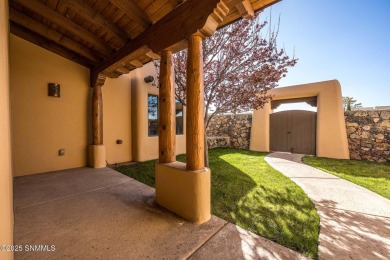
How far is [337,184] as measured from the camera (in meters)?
3.95

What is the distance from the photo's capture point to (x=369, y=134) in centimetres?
655

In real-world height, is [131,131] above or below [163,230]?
above

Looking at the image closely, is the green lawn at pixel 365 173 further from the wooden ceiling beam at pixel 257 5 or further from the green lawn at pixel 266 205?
the wooden ceiling beam at pixel 257 5

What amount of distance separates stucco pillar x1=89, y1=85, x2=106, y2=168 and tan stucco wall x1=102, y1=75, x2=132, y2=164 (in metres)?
0.43

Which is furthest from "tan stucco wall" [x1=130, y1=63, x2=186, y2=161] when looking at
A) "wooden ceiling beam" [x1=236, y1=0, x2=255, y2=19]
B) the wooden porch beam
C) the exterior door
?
the exterior door

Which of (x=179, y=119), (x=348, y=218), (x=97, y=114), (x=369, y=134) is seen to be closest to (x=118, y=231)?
(x=348, y=218)

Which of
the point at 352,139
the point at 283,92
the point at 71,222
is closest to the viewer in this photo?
the point at 71,222

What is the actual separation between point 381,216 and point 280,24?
4.61 m

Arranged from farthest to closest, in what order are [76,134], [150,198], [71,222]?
1. [76,134]
2. [150,198]
3. [71,222]

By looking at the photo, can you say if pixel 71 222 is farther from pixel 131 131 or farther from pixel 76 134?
pixel 131 131

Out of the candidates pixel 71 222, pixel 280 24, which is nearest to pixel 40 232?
pixel 71 222

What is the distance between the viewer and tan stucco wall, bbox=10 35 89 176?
163 inches

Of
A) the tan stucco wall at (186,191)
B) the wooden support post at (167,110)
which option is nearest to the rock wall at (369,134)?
the tan stucco wall at (186,191)

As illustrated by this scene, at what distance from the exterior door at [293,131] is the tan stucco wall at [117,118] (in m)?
7.05
